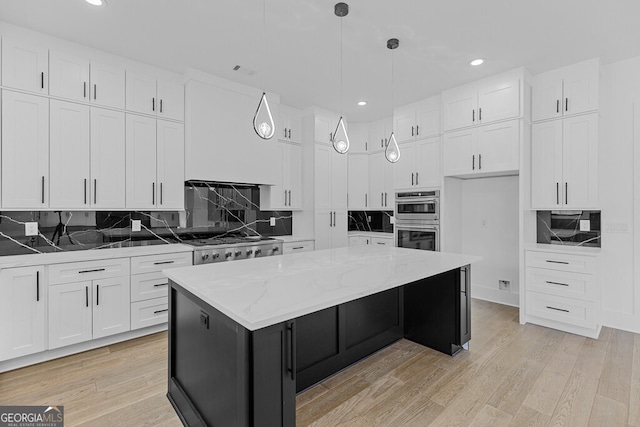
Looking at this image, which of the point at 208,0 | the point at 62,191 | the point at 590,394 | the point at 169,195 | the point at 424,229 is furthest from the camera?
the point at 424,229

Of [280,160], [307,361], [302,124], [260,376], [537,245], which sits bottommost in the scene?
[307,361]

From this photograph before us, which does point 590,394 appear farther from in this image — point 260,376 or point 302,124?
point 302,124

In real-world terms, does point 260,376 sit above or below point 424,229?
below

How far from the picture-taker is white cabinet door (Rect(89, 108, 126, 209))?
3.06m

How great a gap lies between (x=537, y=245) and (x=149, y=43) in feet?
15.3

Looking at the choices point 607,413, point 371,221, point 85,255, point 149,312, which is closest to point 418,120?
point 371,221

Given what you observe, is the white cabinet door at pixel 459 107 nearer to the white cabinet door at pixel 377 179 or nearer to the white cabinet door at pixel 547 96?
the white cabinet door at pixel 547 96

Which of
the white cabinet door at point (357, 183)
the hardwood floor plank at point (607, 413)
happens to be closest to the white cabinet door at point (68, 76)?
the white cabinet door at point (357, 183)

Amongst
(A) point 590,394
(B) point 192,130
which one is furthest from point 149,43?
(A) point 590,394

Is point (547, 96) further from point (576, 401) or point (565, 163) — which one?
point (576, 401)

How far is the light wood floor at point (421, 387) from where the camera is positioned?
6.35 feet

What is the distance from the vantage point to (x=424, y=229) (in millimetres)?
4395

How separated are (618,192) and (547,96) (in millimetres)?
1278

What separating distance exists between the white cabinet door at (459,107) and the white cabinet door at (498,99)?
7 centimetres
